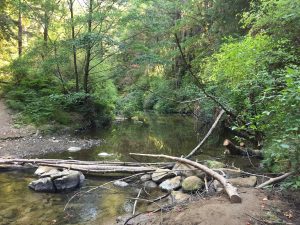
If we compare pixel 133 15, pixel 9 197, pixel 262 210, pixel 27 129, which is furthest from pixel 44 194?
pixel 133 15

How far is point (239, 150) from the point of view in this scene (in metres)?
11.4

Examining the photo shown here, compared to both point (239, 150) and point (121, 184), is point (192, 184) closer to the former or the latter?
point (121, 184)

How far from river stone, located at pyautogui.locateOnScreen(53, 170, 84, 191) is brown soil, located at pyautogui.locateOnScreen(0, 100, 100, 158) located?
163 inches

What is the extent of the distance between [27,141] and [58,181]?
6241 mm

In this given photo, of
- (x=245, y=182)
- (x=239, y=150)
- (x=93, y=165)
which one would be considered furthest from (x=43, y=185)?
(x=239, y=150)

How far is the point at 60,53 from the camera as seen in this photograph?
57.6 ft

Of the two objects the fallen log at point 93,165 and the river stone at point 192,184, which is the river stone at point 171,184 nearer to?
the river stone at point 192,184

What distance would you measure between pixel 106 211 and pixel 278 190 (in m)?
3.79

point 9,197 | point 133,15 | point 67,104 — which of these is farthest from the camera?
point 67,104

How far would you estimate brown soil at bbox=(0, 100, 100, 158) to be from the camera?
41.3ft

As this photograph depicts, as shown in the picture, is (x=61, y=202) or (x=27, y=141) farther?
(x=27, y=141)

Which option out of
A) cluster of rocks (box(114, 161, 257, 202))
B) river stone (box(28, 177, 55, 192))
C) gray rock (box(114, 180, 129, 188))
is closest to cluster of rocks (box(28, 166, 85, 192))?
river stone (box(28, 177, 55, 192))

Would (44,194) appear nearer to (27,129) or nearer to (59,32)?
(27,129)

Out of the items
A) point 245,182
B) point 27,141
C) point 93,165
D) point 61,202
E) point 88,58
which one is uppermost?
point 88,58
